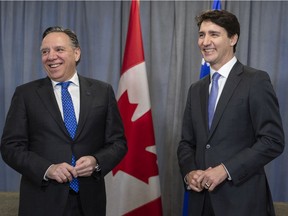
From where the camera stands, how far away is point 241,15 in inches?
143

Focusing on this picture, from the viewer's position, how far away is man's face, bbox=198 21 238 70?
205cm

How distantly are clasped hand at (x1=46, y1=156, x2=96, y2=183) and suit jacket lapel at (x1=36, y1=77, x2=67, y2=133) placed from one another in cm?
18

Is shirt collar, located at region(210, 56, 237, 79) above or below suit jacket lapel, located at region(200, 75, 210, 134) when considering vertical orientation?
above

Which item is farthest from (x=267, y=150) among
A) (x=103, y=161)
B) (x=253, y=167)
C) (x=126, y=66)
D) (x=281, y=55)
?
(x=281, y=55)

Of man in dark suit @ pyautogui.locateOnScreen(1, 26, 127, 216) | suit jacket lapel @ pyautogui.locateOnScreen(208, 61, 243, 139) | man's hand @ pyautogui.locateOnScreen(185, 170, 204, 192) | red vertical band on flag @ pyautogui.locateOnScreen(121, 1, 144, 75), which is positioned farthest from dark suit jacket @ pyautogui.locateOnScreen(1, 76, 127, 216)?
red vertical band on flag @ pyautogui.locateOnScreen(121, 1, 144, 75)

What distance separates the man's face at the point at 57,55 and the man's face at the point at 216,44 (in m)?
0.69

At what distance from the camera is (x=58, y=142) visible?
2.01 meters

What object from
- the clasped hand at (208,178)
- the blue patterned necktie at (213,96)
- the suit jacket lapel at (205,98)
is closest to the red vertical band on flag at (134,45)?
the suit jacket lapel at (205,98)

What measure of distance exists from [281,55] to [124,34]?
1.40m

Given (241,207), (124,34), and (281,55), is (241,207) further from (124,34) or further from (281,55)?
(124,34)

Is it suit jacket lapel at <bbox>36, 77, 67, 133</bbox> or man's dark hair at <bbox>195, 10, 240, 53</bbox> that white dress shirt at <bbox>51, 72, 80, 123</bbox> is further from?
man's dark hair at <bbox>195, 10, 240, 53</bbox>

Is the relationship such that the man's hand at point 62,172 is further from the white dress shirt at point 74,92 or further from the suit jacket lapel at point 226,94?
the suit jacket lapel at point 226,94

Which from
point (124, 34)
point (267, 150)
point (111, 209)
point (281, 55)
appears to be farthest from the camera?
point (124, 34)

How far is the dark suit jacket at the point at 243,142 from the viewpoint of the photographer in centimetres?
188
